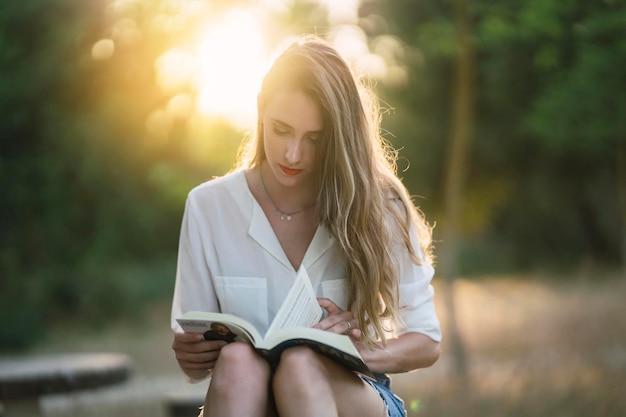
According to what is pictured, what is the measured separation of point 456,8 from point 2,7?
7578mm

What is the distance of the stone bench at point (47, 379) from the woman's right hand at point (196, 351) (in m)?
2.95

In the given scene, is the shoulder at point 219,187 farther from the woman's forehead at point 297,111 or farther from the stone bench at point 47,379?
the stone bench at point 47,379

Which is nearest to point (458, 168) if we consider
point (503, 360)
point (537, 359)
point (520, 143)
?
point (537, 359)

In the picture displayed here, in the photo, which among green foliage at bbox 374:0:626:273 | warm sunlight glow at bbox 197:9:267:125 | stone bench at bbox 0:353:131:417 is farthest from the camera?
green foliage at bbox 374:0:626:273

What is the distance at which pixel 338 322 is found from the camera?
270 cm

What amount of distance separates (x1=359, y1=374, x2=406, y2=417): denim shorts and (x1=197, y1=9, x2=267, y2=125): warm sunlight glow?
12.5ft

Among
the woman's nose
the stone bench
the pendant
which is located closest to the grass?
the stone bench

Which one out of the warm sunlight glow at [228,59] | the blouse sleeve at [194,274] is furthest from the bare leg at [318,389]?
the warm sunlight glow at [228,59]

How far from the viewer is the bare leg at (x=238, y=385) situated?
2.39m

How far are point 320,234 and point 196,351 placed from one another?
563 millimetres

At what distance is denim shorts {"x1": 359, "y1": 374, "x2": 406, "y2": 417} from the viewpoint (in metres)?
2.71

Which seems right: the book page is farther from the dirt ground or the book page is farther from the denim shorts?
the dirt ground

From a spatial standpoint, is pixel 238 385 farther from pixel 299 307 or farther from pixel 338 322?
pixel 338 322

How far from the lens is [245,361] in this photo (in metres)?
2.45
